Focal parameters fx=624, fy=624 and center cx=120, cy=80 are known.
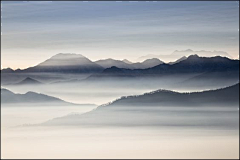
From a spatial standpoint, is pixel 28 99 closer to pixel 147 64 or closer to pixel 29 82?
pixel 29 82

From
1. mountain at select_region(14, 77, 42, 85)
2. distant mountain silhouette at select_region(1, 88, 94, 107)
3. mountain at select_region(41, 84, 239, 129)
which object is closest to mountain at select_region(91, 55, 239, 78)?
mountain at select_region(41, 84, 239, 129)

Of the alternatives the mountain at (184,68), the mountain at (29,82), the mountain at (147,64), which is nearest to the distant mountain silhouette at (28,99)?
the mountain at (29,82)

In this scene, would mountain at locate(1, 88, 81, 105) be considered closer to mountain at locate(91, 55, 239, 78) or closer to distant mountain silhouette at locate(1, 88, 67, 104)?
distant mountain silhouette at locate(1, 88, 67, 104)

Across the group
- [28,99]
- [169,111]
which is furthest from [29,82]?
[169,111]

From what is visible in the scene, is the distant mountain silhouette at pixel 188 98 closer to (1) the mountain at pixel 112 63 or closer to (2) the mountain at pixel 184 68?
(2) the mountain at pixel 184 68

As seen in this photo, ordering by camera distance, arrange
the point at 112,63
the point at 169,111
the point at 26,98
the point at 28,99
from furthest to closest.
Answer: the point at 169,111
the point at 28,99
the point at 26,98
the point at 112,63

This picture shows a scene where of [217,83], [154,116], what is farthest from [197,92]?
[154,116]
